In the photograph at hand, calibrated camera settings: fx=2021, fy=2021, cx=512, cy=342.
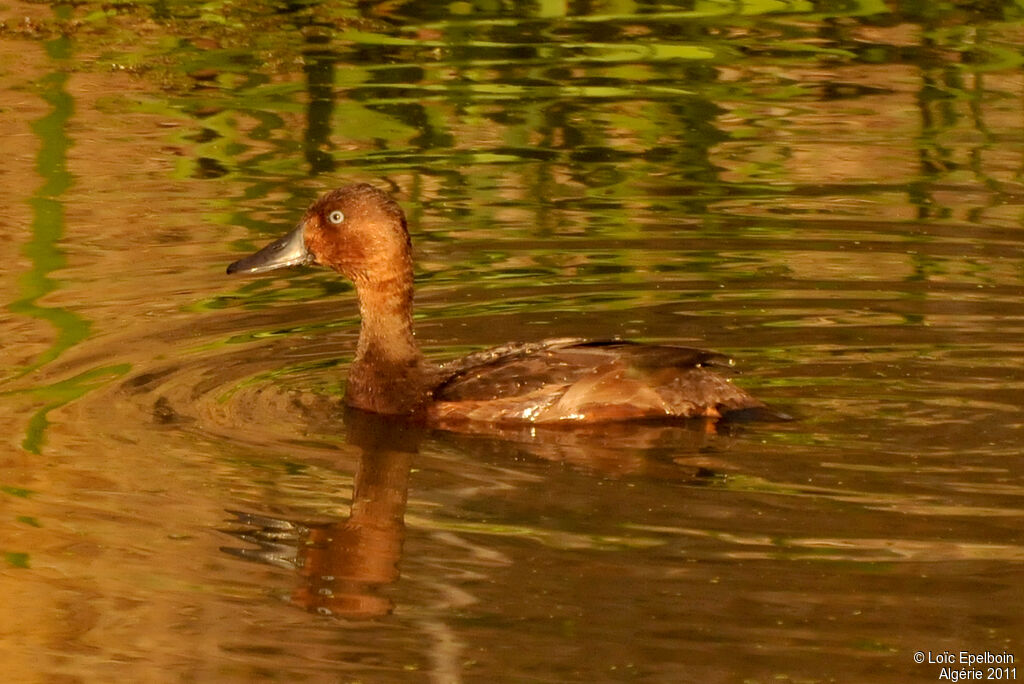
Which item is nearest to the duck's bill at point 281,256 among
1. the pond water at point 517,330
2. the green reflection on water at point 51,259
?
the pond water at point 517,330

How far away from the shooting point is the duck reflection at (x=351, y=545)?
5.91 meters

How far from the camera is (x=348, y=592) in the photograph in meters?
5.96

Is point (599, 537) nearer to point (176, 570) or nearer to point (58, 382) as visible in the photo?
point (176, 570)

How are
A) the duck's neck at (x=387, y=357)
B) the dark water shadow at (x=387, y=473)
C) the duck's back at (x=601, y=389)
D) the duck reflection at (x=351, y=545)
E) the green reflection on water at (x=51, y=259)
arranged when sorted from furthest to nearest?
the green reflection on water at (x=51, y=259)
the duck's neck at (x=387, y=357)
the duck's back at (x=601, y=389)
the dark water shadow at (x=387, y=473)
the duck reflection at (x=351, y=545)

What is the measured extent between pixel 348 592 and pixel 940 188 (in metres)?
5.78

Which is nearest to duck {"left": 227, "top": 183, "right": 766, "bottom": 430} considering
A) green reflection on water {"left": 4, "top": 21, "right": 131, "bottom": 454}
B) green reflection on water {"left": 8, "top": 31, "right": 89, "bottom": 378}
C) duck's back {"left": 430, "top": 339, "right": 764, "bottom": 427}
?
duck's back {"left": 430, "top": 339, "right": 764, "bottom": 427}

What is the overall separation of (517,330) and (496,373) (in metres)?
1.23

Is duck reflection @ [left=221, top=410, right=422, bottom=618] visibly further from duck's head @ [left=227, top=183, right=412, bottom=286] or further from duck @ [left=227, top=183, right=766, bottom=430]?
duck's head @ [left=227, top=183, right=412, bottom=286]

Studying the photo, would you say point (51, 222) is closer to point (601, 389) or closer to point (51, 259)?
point (51, 259)

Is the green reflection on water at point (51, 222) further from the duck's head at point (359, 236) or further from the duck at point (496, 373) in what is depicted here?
the duck at point (496, 373)

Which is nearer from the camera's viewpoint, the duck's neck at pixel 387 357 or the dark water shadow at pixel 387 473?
the dark water shadow at pixel 387 473

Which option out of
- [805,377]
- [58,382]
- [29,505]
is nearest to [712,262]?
[805,377]

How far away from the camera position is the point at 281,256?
8.22m

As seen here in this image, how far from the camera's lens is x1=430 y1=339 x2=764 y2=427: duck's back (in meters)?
7.49
